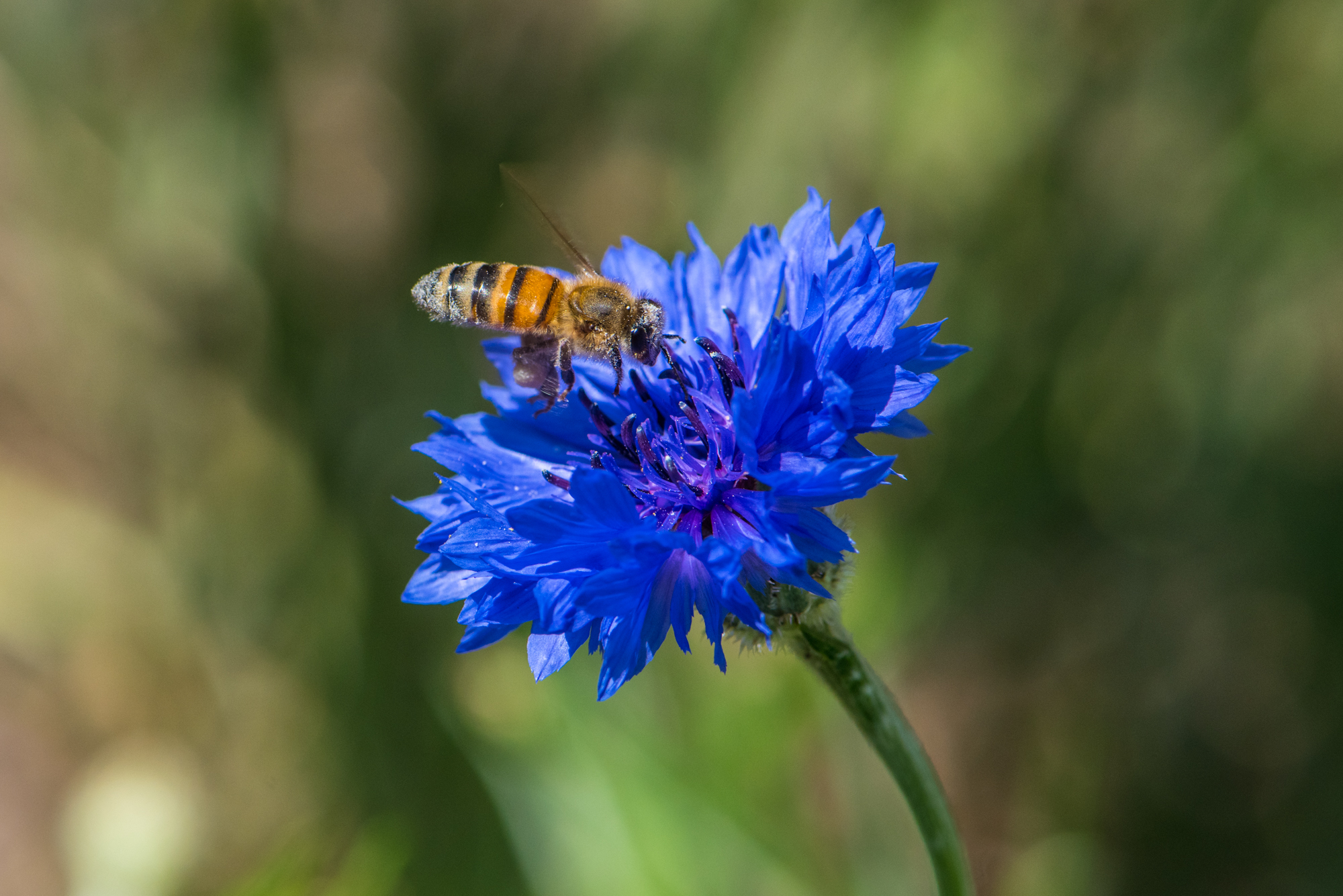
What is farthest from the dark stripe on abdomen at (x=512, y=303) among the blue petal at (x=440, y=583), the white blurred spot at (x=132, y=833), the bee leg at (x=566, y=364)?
the white blurred spot at (x=132, y=833)

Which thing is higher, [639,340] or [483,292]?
[483,292]

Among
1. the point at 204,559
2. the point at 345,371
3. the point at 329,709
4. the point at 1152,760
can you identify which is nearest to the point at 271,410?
the point at 345,371

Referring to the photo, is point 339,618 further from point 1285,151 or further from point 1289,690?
point 1285,151

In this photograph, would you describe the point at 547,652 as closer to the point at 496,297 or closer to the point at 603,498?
the point at 603,498

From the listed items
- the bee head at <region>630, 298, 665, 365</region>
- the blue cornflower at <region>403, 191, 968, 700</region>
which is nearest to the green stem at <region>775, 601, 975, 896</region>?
the blue cornflower at <region>403, 191, 968, 700</region>

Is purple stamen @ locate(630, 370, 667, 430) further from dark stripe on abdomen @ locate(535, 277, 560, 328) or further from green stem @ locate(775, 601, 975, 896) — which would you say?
green stem @ locate(775, 601, 975, 896)

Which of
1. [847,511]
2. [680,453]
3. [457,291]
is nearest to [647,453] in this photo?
[680,453]
